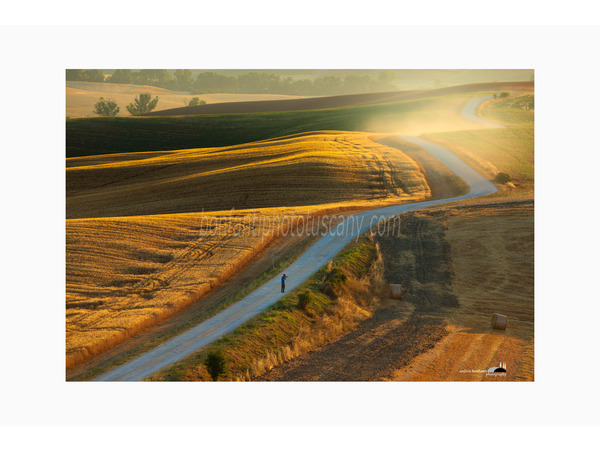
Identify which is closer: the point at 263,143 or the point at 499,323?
the point at 499,323

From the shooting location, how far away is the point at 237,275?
2458 cm

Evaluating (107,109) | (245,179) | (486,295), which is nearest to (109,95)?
(245,179)

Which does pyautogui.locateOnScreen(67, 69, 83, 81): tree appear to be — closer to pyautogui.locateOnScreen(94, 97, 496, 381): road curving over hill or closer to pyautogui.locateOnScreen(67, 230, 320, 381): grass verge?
pyautogui.locateOnScreen(67, 230, 320, 381): grass verge

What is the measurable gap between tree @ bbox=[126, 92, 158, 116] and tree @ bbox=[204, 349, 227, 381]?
101ft

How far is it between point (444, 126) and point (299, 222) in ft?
124

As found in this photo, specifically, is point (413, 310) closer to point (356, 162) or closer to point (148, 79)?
point (148, 79)

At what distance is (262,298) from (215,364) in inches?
244

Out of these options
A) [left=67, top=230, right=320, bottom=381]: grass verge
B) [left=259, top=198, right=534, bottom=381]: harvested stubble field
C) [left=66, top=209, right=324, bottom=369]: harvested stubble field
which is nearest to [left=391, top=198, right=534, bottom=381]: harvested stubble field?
[left=259, top=198, right=534, bottom=381]: harvested stubble field

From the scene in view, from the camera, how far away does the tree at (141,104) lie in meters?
44.1

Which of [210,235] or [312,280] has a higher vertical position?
[210,235]

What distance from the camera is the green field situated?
6012 cm

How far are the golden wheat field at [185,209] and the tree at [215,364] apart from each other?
152 inches

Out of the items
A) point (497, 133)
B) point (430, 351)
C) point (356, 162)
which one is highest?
point (497, 133)

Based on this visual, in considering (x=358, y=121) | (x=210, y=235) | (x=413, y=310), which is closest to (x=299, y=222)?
(x=210, y=235)
